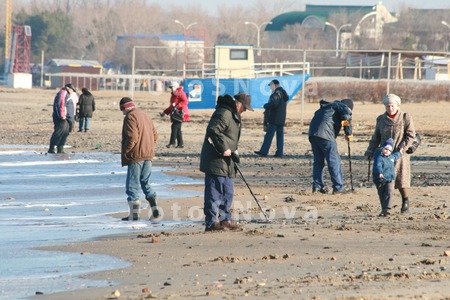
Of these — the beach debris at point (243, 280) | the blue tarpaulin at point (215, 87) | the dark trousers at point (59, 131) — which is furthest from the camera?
the blue tarpaulin at point (215, 87)

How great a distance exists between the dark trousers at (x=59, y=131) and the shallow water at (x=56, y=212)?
0.39 meters

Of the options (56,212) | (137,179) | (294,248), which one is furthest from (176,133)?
(294,248)

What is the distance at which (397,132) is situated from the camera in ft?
41.4

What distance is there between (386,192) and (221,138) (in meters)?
2.37

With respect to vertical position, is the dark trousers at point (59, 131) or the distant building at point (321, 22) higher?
the distant building at point (321, 22)

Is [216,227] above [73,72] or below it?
below

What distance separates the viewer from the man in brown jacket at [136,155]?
1309cm

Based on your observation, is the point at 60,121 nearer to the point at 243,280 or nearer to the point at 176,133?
the point at 176,133

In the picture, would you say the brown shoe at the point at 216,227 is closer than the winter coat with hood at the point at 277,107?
Yes

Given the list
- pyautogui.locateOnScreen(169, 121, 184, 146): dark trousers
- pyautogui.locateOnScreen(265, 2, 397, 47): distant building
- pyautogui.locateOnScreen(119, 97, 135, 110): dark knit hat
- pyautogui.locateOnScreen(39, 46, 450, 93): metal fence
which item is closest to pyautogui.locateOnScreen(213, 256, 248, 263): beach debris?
pyautogui.locateOnScreen(119, 97, 135, 110): dark knit hat

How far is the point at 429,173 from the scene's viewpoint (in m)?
18.7

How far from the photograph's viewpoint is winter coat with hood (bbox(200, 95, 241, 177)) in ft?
38.2

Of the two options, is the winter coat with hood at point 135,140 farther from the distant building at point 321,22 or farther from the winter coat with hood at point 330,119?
the distant building at point 321,22

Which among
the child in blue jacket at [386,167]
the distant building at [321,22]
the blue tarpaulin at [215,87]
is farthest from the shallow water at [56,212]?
the distant building at [321,22]
